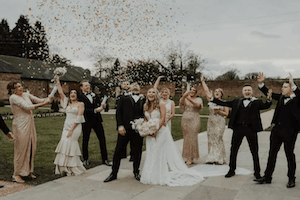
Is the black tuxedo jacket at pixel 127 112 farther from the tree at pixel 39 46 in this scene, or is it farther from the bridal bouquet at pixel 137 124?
the tree at pixel 39 46

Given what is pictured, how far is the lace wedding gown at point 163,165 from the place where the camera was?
561 cm

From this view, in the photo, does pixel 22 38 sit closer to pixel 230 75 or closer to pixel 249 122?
pixel 230 75

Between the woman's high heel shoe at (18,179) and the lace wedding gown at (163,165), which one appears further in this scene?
the woman's high heel shoe at (18,179)

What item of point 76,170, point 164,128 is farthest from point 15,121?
point 164,128

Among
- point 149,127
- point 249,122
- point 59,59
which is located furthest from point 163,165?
point 59,59

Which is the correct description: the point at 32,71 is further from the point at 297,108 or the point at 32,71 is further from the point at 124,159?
the point at 297,108

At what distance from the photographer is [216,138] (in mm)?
7230

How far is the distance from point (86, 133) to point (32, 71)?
47.6 metres

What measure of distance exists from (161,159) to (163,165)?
13 cm

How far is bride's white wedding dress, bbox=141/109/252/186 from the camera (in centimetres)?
561

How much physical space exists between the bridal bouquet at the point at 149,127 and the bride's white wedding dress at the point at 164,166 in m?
0.25

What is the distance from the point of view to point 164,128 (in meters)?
6.01

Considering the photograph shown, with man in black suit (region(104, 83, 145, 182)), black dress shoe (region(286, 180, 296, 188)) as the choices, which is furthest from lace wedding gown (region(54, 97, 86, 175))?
black dress shoe (region(286, 180, 296, 188))

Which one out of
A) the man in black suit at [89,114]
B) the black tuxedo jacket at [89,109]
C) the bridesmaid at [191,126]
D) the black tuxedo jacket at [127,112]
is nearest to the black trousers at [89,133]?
the man in black suit at [89,114]
